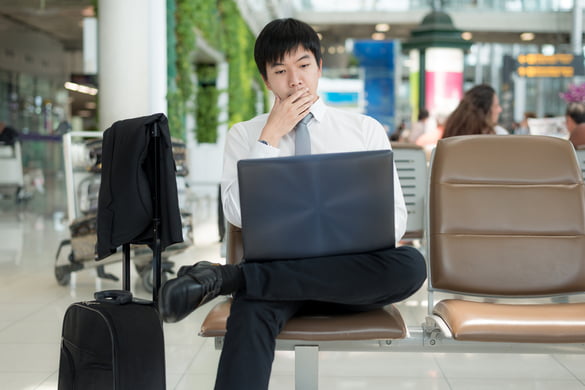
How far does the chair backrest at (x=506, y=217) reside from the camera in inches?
84.4

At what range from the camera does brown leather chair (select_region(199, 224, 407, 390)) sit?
5.33 ft

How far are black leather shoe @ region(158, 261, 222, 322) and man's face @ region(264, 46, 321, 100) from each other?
2.24 ft

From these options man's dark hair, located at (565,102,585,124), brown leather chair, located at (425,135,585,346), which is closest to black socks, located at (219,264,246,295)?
brown leather chair, located at (425,135,585,346)

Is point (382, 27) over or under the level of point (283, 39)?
over

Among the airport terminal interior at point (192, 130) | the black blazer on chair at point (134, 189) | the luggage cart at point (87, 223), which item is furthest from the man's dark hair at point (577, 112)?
the black blazer on chair at point (134, 189)

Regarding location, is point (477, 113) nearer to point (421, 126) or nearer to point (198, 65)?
point (421, 126)

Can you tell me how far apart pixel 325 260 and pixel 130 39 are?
506 centimetres

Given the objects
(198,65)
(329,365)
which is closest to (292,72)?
(329,365)

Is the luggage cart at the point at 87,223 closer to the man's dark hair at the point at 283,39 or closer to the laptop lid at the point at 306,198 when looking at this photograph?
the man's dark hair at the point at 283,39

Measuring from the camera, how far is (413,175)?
3936mm

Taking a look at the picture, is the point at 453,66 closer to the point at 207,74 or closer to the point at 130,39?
the point at 207,74

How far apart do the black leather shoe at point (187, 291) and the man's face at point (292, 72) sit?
684mm

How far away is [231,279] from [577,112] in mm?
4115

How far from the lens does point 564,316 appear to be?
1.79 meters
